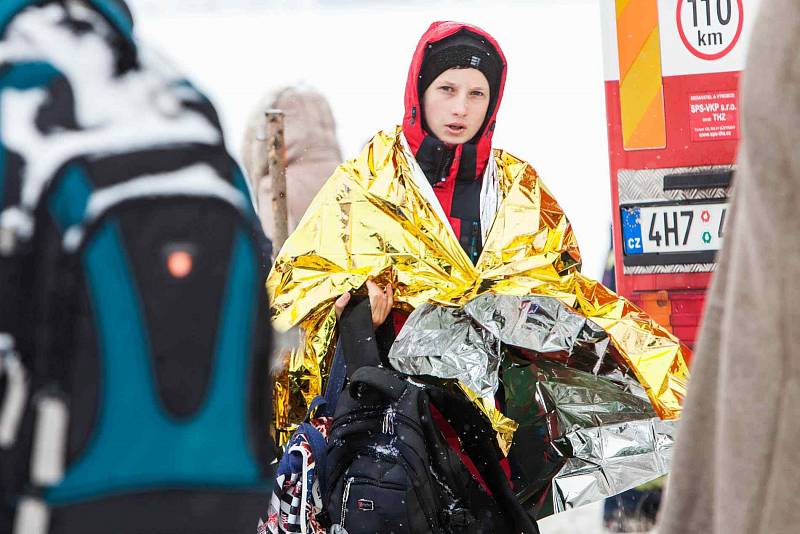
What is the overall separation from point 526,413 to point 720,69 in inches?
45.7

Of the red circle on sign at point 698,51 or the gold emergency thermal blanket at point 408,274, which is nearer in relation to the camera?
the gold emergency thermal blanket at point 408,274

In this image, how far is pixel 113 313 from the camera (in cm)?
113

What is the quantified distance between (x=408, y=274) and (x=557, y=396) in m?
0.53

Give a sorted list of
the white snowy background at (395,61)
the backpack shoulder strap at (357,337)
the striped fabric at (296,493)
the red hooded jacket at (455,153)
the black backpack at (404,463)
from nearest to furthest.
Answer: the black backpack at (404,463)
the striped fabric at (296,493)
the backpack shoulder strap at (357,337)
the red hooded jacket at (455,153)
the white snowy background at (395,61)

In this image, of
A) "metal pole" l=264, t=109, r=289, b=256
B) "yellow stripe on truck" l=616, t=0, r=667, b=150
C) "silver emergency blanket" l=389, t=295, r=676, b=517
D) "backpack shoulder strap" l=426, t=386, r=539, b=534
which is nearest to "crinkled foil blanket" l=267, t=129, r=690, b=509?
"silver emergency blanket" l=389, t=295, r=676, b=517

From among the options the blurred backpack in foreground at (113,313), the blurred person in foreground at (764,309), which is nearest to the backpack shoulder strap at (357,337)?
the blurred backpack in foreground at (113,313)

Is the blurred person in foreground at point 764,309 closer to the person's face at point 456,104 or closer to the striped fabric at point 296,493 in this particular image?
the striped fabric at point 296,493

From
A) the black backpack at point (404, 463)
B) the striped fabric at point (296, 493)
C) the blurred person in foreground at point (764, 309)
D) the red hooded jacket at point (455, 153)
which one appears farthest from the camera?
the red hooded jacket at point (455, 153)

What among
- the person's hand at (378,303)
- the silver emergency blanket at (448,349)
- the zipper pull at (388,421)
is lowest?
the zipper pull at (388,421)

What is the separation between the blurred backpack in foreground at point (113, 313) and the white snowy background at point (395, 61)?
18.4 ft

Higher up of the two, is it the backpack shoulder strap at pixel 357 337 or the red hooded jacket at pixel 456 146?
the red hooded jacket at pixel 456 146

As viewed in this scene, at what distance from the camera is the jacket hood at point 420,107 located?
136 inches

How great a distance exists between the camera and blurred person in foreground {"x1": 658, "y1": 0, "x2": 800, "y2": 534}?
1.06 meters

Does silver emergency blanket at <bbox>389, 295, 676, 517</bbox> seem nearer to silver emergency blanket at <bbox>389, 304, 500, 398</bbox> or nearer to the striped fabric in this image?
silver emergency blanket at <bbox>389, 304, 500, 398</bbox>
